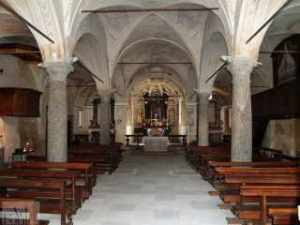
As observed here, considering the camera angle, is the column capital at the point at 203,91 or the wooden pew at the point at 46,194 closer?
the wooden pew at the point at 46,194

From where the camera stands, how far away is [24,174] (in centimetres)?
770

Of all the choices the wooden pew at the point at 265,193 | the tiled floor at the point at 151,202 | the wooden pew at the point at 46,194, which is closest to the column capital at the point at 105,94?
the tiled floor at the point at 151,202

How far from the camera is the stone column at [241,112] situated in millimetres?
10188

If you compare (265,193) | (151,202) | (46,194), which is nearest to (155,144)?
(151,202)

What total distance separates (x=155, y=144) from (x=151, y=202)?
1555cm

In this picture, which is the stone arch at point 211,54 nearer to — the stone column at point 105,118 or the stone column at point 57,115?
the stone column at point 105,118

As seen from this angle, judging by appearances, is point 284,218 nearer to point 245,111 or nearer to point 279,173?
point 279,173

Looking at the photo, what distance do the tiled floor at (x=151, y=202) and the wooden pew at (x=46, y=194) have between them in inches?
17.7

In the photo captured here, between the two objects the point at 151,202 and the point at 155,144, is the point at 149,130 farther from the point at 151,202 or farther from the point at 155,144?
the point at 151,202

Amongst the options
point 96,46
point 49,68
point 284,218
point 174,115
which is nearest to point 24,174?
point 49,68

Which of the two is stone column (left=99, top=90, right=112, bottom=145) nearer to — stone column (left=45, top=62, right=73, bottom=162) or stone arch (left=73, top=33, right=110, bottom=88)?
stone arch (left=73, top=33, right=110, bottom=88)

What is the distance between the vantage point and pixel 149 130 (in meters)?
28.1

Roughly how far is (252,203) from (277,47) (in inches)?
484

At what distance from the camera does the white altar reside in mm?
24266
